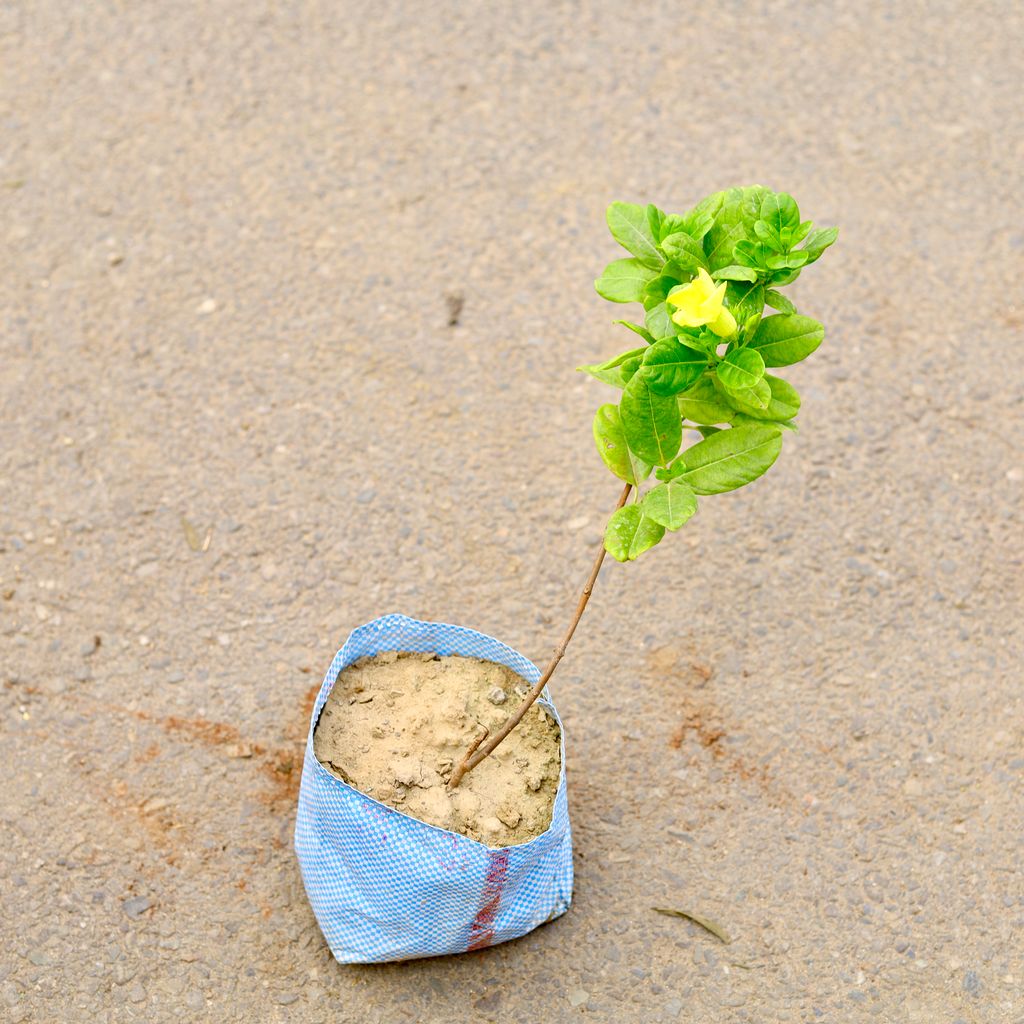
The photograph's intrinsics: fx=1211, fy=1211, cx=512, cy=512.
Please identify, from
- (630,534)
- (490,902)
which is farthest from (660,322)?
(490,902)

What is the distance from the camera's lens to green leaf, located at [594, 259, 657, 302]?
1.64 meters

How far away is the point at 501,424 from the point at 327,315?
0.54 metres

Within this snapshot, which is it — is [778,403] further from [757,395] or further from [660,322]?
[660,322]

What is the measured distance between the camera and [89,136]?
3312mm

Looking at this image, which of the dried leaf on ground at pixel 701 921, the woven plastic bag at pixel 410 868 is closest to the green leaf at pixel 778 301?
the woven plastic bag at pixel 410 868

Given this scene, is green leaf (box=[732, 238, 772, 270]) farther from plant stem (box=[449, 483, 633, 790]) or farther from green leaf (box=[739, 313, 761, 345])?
plant stem (box=[449, 483, 633, 790])

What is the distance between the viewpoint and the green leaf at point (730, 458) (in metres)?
1.65

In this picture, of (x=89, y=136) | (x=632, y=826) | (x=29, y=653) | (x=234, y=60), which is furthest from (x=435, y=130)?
(x=632, y=826)

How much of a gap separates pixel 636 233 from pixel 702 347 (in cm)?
23

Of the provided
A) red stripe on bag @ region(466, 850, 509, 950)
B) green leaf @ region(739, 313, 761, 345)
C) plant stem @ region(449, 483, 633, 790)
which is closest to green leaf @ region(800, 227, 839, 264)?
green leaf @ region(739, 313, 761, 345)

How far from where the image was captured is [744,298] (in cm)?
158

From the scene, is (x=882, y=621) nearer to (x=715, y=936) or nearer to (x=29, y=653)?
(x=715, y=936)

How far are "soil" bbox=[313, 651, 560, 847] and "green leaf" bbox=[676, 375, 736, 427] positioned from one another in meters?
0.65

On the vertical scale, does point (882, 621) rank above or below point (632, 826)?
above
